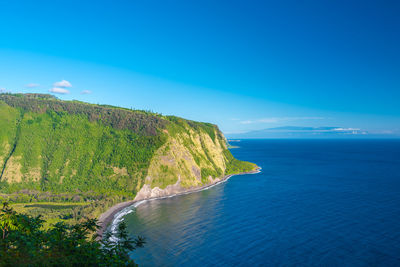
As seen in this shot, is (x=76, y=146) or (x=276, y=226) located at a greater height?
(x=76, y=146)

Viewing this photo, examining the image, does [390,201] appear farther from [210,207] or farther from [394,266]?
[210,207]

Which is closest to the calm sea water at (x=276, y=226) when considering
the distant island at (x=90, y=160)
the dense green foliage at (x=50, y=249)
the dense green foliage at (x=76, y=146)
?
the distant island at (x=90, y=160)

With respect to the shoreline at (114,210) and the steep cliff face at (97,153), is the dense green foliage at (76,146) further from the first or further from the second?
the shoreline at (114,210)

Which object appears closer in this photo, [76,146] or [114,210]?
[114,210]

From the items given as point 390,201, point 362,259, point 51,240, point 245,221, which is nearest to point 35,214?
point 245,221

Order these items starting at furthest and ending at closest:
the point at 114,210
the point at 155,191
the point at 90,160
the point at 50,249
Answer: the point at 90,160
the point at 155,191
the point at 114,210
the point at 50,249

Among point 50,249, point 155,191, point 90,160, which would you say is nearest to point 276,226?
point 155,191

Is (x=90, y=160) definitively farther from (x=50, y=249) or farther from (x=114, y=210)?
(x=50, y=249)
